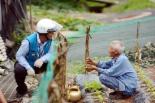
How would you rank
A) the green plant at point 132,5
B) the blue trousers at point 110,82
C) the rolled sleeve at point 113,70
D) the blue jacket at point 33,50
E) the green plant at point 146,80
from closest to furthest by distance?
the rolled sleeve at point 113,70
the blue trousers at point 110,82
the blue jacket at point 33,50
the green plant at point 146,80
the green plant at point 132,5

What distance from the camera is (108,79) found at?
8305 mm

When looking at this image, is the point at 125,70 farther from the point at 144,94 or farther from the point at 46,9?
the point at 46,9

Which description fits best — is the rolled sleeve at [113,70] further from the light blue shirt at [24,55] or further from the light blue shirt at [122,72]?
the light blue shirt at [24,55]

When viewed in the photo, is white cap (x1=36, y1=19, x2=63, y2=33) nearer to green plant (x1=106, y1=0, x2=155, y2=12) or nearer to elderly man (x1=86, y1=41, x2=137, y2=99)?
elderly man (x1=86, y1=41, x2=137, y2=99)

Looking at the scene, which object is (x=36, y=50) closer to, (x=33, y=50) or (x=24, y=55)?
(x=33, y=50)

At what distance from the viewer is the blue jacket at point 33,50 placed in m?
8.62

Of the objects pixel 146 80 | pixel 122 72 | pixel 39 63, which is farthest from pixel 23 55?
pixel 146 80

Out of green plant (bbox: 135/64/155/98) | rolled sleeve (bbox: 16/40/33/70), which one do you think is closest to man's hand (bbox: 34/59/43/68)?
rolled sleeve (bbox: 16/40/33/70)

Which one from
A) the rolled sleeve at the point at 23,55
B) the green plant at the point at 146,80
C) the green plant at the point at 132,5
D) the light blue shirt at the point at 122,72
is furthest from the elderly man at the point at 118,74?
the green plant at the point at 132,5

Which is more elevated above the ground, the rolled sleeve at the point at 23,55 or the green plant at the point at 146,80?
the rolled sleeve at the point at 23,55

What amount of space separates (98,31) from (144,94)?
1786mm

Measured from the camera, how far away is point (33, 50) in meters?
8.66

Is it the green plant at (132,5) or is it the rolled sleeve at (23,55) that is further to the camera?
the green plant at (132,5)

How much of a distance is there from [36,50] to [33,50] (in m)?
0.05
